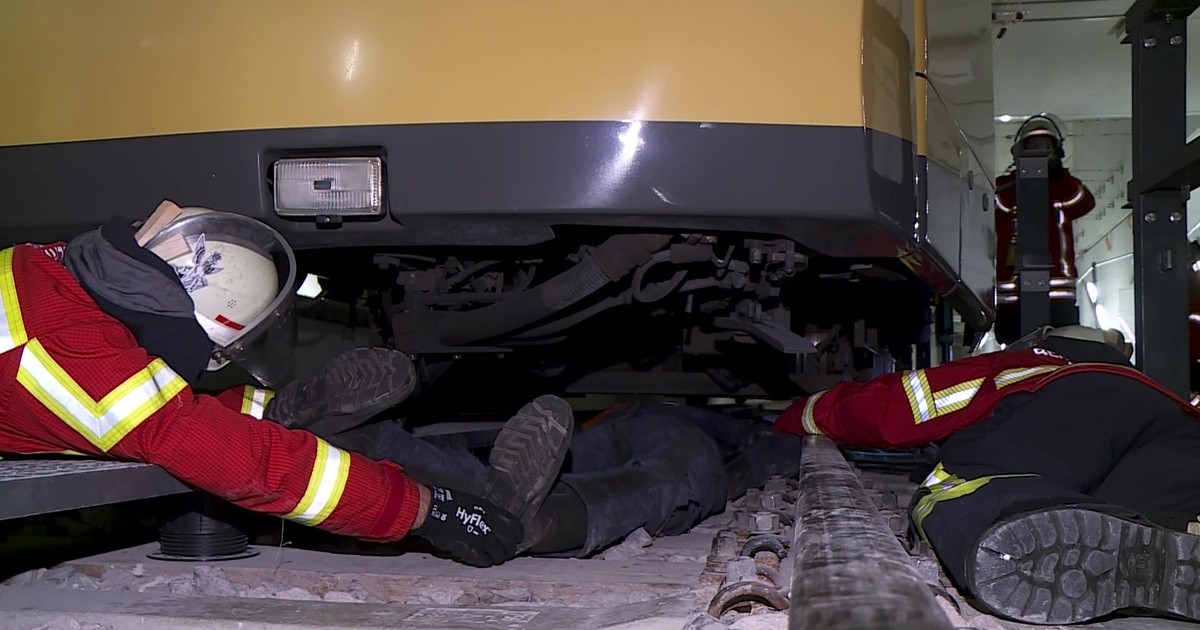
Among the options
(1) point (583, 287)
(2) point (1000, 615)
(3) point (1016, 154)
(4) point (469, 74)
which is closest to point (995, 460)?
(2) point (1000, 615)

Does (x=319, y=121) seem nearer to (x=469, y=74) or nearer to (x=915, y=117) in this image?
(x=469, y=74)

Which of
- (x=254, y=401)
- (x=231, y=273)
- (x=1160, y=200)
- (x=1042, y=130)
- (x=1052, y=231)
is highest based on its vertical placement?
(x=1042, y=130)

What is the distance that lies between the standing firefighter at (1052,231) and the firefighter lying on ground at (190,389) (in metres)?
5.06

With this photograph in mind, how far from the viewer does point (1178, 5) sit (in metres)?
3.92

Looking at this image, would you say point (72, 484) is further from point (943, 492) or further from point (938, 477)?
point (938, 477)

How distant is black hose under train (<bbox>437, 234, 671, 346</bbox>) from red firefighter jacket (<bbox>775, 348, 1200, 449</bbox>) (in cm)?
81

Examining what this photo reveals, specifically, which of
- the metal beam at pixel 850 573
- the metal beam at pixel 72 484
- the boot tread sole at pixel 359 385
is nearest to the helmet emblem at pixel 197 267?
the metal beam at pixel 72 484

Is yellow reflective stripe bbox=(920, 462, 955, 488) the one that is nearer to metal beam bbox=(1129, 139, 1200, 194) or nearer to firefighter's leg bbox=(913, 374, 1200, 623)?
firefighter's leg bbox=(913, 374, 1200, 623)

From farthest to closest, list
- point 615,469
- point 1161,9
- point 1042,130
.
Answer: point 1042,130
point 1161,9
point 615,469

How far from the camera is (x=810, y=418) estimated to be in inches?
143

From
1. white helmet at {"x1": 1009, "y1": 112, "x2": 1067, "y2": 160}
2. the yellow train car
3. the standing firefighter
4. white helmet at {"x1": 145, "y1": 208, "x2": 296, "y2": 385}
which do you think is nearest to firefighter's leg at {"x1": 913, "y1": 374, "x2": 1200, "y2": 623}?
the yellow train car

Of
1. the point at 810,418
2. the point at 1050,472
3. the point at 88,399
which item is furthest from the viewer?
the point at 810,418

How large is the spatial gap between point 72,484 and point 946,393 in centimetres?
208

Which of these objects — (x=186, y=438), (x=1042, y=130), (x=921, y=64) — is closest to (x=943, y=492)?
(x=921, y=64)
